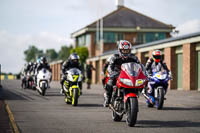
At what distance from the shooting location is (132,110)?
27.9ft

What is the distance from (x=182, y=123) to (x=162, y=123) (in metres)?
0.44

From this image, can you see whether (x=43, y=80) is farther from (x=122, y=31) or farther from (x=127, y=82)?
(x=122, y=31)

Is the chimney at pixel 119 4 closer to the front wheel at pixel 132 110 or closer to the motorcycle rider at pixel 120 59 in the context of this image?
the motorcycle rider at pixel 120 59

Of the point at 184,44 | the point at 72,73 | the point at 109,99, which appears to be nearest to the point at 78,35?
the point at 184,44

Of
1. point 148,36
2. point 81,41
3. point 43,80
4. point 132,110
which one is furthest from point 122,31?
point 132,110

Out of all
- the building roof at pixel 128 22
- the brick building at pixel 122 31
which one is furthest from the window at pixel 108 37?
the building roof at pixel 128 22

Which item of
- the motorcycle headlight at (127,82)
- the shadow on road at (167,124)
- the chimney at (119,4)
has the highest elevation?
the chimney at (119,4)

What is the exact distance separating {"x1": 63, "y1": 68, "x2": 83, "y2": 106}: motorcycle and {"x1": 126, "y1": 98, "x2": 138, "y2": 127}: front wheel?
5.43 meters

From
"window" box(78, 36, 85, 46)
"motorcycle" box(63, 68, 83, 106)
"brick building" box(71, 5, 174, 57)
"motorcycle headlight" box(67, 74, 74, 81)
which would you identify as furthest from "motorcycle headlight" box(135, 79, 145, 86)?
"window" box(78, 36, 85, 46)

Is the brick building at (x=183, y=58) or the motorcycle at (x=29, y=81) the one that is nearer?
the motorcycle at (x=29, y=81)

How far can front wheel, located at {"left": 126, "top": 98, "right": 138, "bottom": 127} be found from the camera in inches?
335

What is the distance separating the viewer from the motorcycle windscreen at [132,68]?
878 centimetres

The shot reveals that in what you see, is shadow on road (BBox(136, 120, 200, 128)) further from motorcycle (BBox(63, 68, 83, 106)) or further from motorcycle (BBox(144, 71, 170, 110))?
motorcycle (BBox(63, 68, 83, 106))

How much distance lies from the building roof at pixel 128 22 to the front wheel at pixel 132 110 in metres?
58.2
